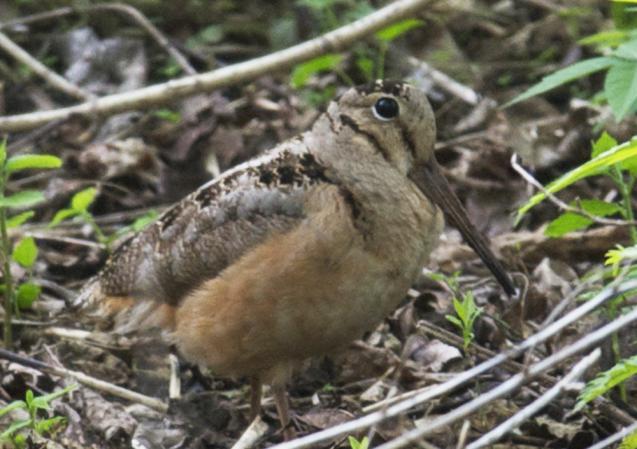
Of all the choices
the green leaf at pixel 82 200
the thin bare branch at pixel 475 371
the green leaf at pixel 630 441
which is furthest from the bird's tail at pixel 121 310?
the green leaf at pixel 630 441

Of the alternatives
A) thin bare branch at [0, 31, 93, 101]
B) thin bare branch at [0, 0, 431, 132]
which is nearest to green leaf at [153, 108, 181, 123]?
thin bare branch at [0, 31, 93, 101]

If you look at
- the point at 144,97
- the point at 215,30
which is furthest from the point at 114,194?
the point at 215,30

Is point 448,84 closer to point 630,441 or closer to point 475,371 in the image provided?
point 630,441

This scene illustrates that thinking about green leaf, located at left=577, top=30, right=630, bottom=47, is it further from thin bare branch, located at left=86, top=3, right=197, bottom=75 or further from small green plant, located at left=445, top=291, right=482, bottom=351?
thin bare branch, located at left=86, top=3, right=197, bottom=75

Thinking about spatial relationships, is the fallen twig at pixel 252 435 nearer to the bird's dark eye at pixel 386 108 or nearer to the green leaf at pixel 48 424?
the green leaf at pixel 48 424

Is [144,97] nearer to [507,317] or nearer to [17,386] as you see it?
[17,386]

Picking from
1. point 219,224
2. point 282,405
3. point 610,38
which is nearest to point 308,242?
point 219,224
